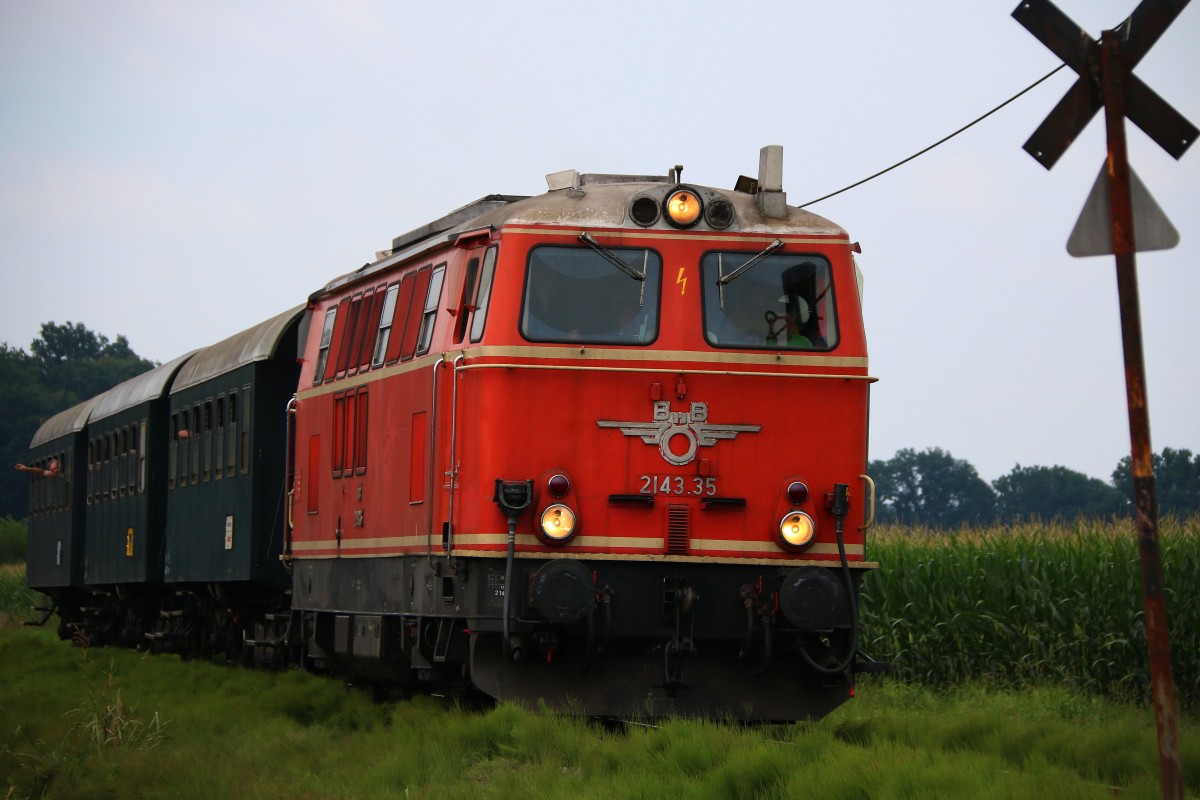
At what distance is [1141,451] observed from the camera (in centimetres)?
712

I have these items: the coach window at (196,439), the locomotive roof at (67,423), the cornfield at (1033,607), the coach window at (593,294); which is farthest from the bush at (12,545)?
the coach window at (593,294)

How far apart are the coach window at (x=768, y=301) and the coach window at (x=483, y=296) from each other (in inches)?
58.0

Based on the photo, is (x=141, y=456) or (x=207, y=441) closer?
(x=207, y=441)

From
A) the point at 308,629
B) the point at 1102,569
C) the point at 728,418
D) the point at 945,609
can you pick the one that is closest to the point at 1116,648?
the point at 1102,569

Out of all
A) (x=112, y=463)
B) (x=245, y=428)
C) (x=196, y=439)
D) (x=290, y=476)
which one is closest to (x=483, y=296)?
(x=290, y=476)

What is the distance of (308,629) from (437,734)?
5003mm

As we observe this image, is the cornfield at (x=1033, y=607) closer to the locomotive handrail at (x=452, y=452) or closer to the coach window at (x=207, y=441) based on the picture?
the locomotive handrail at (x=452, y=452)

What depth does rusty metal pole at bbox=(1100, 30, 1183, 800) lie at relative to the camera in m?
7.03

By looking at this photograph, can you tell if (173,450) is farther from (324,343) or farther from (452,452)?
(452,452)

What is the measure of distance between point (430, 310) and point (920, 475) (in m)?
81.1

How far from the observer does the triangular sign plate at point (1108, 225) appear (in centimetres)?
714

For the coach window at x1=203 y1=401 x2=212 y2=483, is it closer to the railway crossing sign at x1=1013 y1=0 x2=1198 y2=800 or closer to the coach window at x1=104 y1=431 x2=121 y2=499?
the coach window at x1=104 y1=431 x2=121 y2=499

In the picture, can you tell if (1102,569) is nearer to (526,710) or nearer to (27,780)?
(526,710)

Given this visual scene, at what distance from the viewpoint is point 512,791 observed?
9.62m
